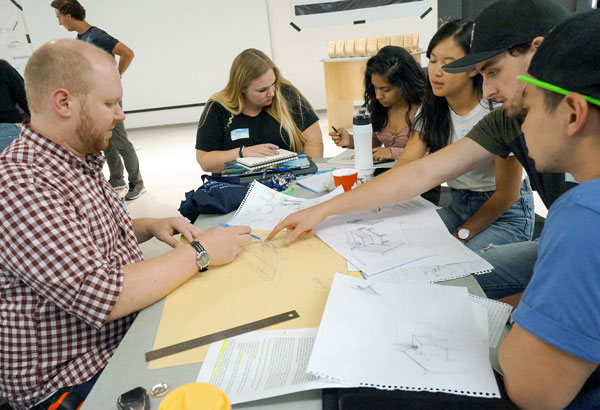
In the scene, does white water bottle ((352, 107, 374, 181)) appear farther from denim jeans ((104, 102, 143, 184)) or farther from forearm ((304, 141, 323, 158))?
denim jeans ((104, 102, 143, 184))

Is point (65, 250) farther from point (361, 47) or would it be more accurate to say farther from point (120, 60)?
point (361, 47)

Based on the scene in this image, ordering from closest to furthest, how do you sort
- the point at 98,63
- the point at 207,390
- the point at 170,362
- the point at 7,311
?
the point at 207,390, the point at 170,362, the point at 7,311, the point at 98,63

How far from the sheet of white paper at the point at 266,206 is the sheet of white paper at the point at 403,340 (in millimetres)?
503

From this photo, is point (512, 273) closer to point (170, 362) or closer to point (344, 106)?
point (170, 362)

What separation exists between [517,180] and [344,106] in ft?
13.5

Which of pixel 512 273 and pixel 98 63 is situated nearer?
→ pixel 98 63

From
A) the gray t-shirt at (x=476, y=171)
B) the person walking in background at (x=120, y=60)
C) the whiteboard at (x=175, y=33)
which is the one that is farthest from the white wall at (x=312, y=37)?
the gray t-shirt at (x=476, y=171)

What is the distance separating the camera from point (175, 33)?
6062 mm

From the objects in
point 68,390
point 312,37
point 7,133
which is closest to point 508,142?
point 68,390

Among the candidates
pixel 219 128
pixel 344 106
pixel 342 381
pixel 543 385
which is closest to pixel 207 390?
pixel 342 381

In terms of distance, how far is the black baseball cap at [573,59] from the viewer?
Result: 60 cm

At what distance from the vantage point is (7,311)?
97 cm

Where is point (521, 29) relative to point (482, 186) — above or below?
above

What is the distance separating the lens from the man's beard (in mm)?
1069
